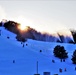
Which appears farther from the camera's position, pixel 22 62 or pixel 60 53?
pixel 60 53

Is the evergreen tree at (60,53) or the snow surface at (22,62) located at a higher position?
the evergreen tree at (60,53)

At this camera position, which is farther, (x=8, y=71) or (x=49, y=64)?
(x=49, y=64)

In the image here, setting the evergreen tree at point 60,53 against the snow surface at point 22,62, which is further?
the evergreen tree at point 60,53

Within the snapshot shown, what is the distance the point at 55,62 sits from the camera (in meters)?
60.0

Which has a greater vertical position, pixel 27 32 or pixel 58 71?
pixel 27 32

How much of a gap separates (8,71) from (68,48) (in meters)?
40.3

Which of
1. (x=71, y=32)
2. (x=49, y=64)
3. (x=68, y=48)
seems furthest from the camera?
(x=71, y=32)

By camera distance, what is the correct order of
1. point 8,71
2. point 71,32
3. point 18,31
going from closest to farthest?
1. point 8,71
2. point 18,31
3. point 71,32

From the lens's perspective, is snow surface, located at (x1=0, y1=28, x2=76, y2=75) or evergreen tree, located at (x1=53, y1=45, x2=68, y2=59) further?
evergreen tree, located at (x1=53, y1=45, x2=68, y2=59)

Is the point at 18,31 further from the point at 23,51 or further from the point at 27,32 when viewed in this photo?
the point at 23,51

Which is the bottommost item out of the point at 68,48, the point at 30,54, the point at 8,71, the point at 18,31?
the point at 8,71

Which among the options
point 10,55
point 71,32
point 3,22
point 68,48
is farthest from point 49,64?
point 71,32

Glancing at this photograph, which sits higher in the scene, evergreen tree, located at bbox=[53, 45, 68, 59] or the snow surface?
evergreen tree, located at bbox=[53, 45, 68, 59]

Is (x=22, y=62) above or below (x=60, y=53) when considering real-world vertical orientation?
below
